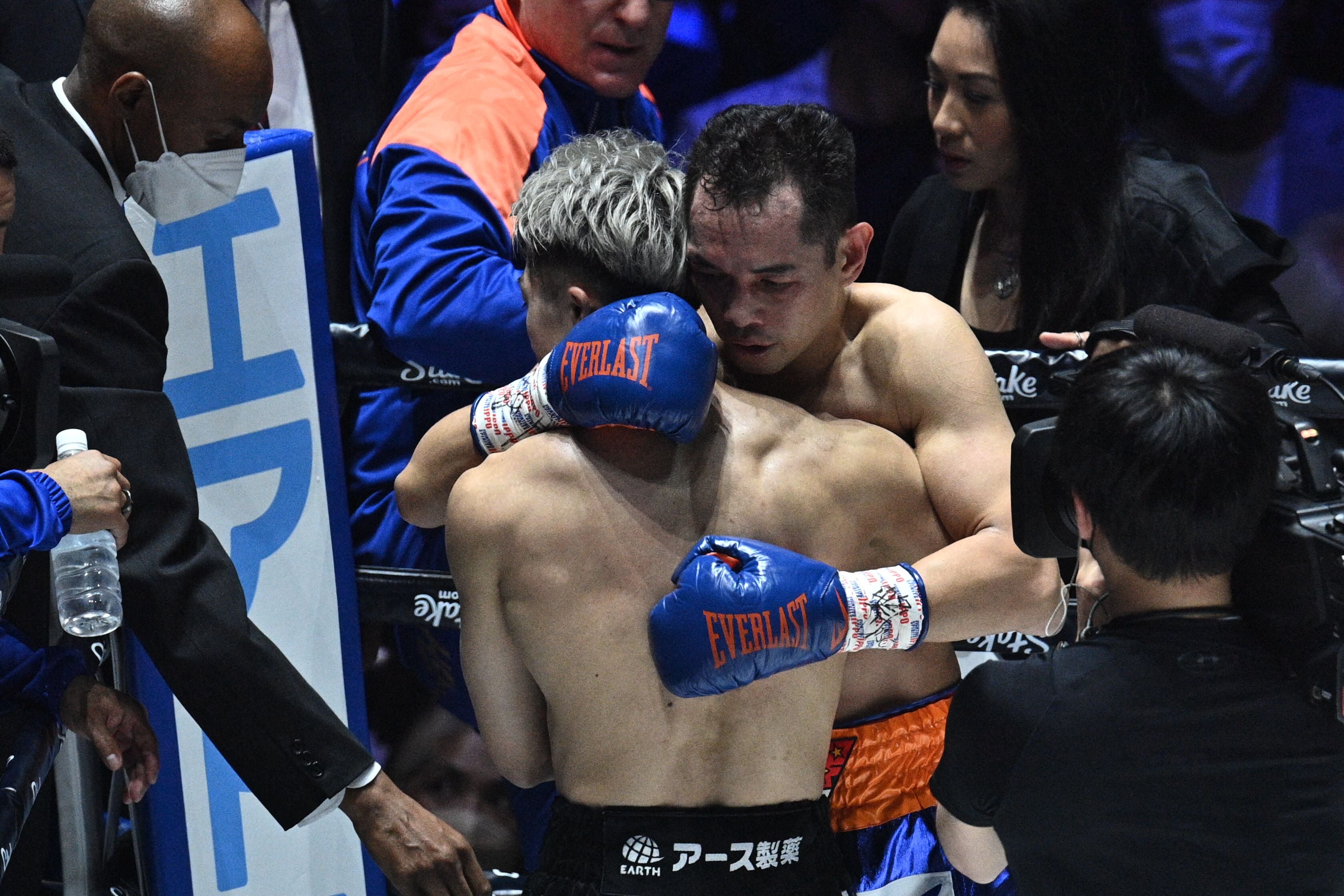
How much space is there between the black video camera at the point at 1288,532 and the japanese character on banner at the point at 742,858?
544 mm

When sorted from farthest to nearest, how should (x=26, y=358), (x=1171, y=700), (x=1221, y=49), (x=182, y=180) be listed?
(x=1221, y=49), (x=182, y=180), (x=26, y=358), (x=1171, y=700)

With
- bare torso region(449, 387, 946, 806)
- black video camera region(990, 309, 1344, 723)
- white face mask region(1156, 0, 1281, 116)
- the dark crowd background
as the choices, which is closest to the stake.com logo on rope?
bare torso region(449, 387, 946, 806)

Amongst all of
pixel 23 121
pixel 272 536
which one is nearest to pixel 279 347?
pixel 272 536

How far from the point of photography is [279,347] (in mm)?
2668

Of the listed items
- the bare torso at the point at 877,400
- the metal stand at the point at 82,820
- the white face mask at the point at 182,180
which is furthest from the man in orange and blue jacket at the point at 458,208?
the metal stand at the point at 82,820

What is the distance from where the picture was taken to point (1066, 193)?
9.38 feet

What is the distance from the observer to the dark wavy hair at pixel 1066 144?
2812 millimetres

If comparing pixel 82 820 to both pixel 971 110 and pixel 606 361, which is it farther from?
pixel 971 110

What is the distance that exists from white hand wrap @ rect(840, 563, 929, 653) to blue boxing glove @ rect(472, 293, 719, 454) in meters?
0.29

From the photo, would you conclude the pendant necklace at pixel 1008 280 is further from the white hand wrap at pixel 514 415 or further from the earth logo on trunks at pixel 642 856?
the earth logo on trunks at pixel 642 856

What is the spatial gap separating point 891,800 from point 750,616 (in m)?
0.70

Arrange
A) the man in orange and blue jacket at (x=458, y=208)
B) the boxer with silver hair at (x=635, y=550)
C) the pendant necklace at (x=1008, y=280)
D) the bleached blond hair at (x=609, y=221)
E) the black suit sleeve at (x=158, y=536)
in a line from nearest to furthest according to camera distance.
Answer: the boxer with silver hair at (x=635, y=550) → the bleached blond hair at (x=609, y=221) → the black suit sleeve at (x=158, y=536) → the man in orange and blue jacket at (x=458, y=208) → the pendant necklace at (x=1008, y=280)

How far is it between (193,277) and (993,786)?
1.76 meters

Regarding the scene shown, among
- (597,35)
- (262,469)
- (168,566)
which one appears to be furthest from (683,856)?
(597,35)
